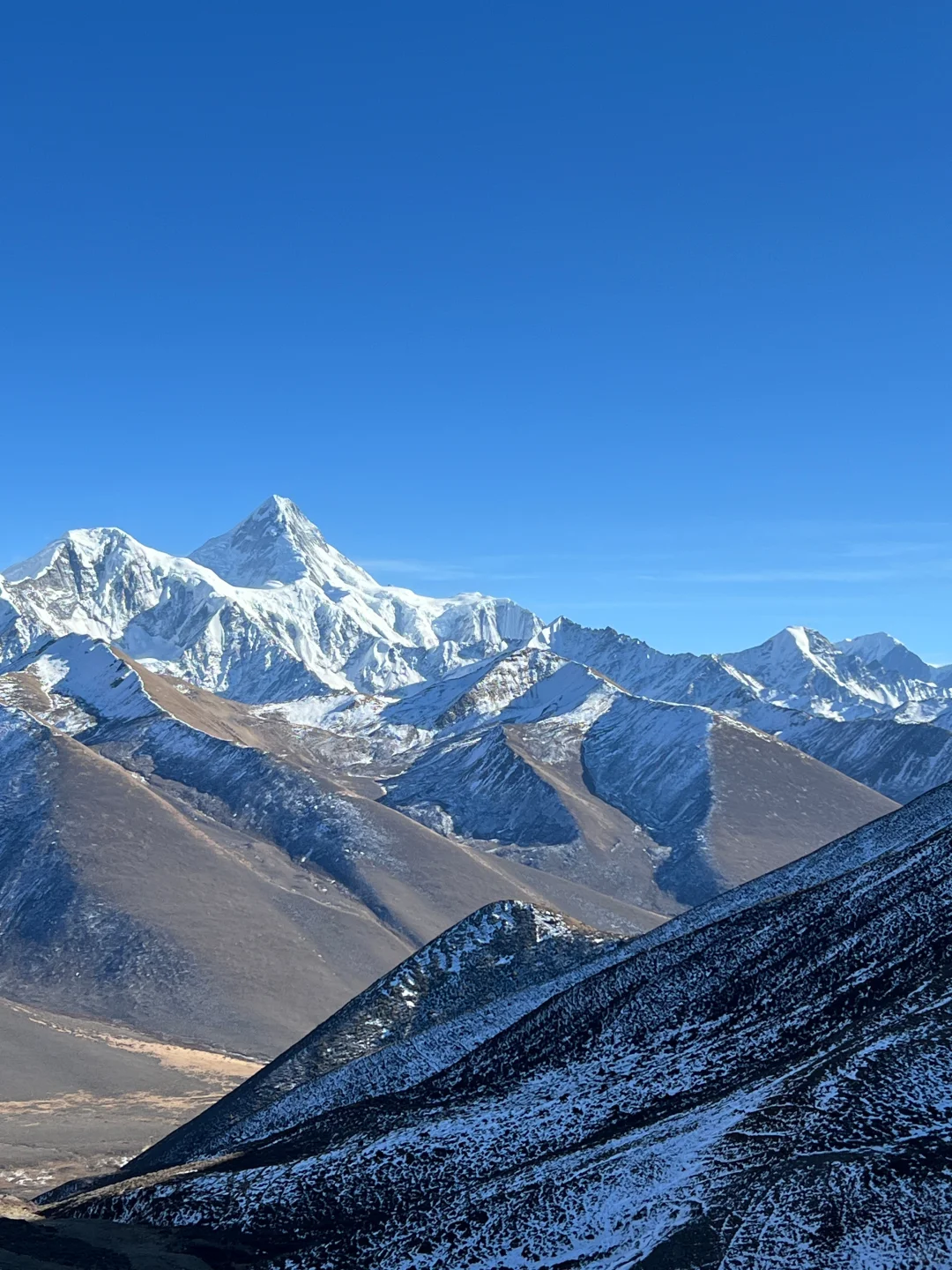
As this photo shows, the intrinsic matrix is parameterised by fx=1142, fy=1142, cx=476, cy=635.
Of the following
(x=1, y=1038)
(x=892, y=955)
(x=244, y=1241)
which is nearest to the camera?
(x=244, y=1241)

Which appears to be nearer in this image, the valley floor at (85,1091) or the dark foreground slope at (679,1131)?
the dark foreground slope at (679,1131)

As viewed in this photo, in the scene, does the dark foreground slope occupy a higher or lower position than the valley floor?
higher

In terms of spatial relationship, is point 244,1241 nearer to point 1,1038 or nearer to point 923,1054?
point 923,1054

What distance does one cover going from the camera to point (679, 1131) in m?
46.6

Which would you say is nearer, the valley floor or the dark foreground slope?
the dark foreground slope

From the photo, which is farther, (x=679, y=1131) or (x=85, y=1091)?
(x=85, y=1091)

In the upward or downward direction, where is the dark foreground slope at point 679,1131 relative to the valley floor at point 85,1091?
upward

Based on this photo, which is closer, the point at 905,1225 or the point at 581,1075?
the point at 905,1225

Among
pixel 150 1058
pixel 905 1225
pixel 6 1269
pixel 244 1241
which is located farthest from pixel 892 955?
pixel 150 1058

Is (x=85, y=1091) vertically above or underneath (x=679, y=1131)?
underneath

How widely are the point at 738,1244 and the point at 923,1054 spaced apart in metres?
11.1

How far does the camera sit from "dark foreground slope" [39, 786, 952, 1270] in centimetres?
3866

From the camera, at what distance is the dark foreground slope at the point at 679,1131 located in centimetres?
3866

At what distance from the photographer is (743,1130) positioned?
43.9m
